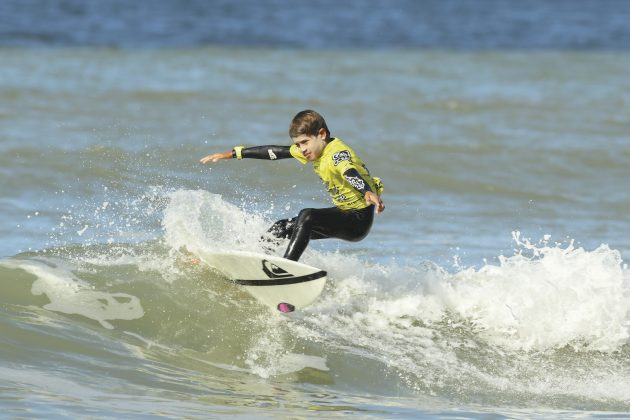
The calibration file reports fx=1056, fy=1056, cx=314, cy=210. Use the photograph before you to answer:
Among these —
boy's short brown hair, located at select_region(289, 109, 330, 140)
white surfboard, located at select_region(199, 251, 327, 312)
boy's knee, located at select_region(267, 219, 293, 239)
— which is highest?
boy's short brown hair, located at select_region(289, 109, 330, 140)

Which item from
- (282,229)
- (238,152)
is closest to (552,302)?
(282,229)

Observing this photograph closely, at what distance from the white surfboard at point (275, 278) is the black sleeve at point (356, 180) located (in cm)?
63

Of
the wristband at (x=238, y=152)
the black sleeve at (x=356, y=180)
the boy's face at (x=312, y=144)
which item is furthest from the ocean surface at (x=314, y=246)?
the black sleeve at (x=356, y=180)

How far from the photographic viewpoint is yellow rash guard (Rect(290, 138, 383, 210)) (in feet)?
24.7

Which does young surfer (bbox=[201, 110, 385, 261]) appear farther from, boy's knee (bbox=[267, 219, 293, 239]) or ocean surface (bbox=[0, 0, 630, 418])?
ocean surface (bbox=[0, 0, 630, 418])

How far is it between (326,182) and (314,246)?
2.29 m

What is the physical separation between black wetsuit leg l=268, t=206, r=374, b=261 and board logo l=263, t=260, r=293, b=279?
0.60 ft

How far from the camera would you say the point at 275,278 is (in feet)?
24.2

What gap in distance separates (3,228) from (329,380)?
4534mm

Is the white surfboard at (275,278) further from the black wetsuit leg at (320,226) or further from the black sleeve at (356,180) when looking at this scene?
the black sleeve at (356,180)

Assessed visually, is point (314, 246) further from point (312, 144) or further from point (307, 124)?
point (307, 124)

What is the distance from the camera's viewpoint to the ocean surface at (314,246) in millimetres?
6504

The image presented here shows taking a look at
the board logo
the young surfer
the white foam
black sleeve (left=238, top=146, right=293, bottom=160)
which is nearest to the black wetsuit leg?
the young surfer

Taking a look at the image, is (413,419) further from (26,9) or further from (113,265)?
(26,9)
